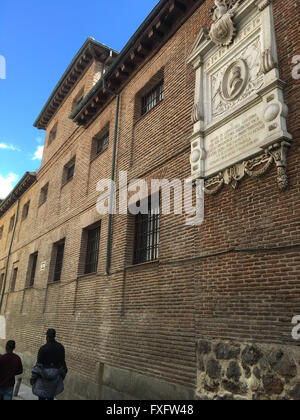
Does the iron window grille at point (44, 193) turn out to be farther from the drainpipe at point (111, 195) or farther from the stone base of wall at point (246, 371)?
the stone base of wall at point (246, 371)

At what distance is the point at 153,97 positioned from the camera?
8.47 metres

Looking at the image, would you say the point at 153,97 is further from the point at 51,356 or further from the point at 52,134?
the point at 52,134

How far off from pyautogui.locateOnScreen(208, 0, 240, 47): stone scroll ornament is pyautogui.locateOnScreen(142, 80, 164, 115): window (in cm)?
216

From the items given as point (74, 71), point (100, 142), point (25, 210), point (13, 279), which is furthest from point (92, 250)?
point (25, 210)

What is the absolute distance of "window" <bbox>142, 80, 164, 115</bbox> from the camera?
8161mm

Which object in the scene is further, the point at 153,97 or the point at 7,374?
the point at 153,97

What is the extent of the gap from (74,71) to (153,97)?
21.5ft

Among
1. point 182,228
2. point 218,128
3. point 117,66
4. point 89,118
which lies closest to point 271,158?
point 218,128

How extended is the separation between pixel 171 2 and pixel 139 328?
6856 mm

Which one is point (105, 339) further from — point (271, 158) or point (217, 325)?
point (271, 158)

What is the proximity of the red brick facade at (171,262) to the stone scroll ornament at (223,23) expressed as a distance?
1.91ft

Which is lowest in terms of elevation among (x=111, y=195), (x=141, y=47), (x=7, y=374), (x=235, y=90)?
(x=7, y=374)

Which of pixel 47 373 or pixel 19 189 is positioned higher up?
pixel 19 189

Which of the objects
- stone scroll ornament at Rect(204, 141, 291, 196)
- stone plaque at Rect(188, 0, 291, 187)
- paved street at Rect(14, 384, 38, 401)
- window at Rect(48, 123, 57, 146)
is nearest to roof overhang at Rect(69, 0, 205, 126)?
stone plaque at Rect(188, 0, 291, 187)
